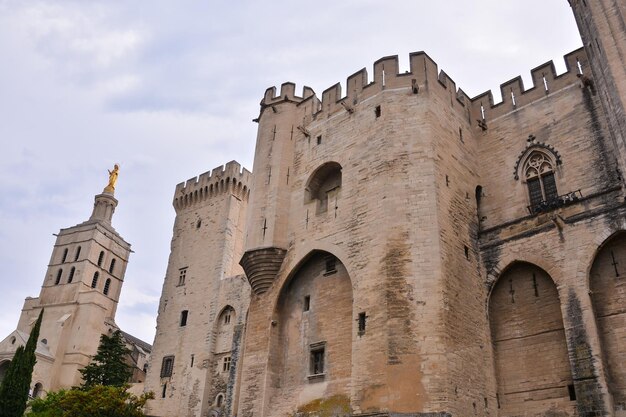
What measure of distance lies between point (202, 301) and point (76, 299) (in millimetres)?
18131

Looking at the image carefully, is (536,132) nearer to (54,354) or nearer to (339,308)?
(339,308)

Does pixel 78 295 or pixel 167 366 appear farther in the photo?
pixel 78 295

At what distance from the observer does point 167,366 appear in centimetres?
2650

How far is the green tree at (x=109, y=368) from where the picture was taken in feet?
98.8

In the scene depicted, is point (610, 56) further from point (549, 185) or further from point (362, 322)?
point (362, 322)

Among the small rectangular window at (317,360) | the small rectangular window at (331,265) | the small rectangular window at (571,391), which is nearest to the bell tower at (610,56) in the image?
the small rectangular window at (571,391)

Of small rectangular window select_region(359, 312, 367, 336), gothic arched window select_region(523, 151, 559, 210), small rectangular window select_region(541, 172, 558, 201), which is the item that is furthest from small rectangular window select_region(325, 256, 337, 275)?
small rectangular window select_region(541, 172, 558, 201)

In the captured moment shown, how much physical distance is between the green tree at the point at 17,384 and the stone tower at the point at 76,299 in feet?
53.5

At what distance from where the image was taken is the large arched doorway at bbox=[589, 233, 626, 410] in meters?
12.2

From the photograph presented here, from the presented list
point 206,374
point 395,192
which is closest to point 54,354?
point 206,374

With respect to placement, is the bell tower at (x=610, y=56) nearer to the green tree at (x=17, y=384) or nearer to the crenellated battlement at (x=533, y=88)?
the crenellated battlement at (x=533, y=88)

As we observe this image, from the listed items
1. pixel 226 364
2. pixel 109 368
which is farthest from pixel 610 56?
pixel 109 368

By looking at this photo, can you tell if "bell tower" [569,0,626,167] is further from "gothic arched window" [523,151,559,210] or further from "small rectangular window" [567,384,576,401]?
"small rectangular window" [567,384,576,401]

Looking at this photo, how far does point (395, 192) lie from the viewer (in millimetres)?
15008
